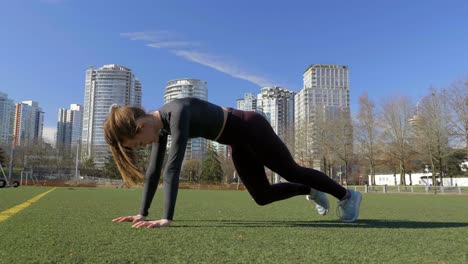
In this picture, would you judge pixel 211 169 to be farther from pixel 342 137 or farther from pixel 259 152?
pixel 259 152

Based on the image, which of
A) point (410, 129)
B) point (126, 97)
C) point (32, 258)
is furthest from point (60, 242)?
point (126, 97)

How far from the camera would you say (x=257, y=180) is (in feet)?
14.7

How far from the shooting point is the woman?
3.55 m

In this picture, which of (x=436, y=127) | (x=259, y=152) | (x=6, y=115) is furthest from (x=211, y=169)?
(x=259, y=152)

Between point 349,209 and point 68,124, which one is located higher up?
point 68,124

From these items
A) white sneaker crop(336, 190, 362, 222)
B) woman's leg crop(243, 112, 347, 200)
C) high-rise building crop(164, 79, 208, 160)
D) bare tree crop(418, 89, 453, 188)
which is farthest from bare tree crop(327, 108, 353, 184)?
woman's leg crop(243, 112, 347, 200)

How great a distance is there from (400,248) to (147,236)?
1781mm

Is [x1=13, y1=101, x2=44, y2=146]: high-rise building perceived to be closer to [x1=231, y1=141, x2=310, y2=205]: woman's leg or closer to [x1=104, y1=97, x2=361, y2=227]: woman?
[x1=104, y1=97, x2=361, y2=227]: woman

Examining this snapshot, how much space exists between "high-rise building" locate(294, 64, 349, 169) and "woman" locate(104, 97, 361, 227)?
45.4 metres

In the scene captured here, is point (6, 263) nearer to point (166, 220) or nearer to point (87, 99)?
point (166, 220)

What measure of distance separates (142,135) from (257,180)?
1476 mm

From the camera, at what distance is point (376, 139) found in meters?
43.5

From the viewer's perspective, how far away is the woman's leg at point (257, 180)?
4375mm

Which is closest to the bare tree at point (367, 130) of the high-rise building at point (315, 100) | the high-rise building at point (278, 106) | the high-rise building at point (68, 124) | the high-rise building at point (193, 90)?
the high-rise building at point (315, 100)
